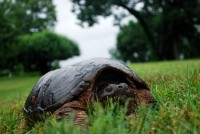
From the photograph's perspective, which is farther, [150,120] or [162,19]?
[162,19]

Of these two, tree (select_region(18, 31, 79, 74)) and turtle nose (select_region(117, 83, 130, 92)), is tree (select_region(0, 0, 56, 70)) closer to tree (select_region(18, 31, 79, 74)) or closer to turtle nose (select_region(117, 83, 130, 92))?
tree (select_region(18, 31, 79, 74))

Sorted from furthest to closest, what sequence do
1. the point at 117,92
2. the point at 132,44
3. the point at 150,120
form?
the point at 132,44, the point at 117,92, the point at 150,120

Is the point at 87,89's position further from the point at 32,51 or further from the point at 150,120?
the point at 32,51

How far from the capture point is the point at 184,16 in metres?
31.1

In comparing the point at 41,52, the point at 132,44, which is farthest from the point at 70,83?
the point at 132,44

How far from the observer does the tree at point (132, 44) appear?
47.6 meters

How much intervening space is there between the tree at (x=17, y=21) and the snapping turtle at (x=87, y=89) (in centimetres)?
2699

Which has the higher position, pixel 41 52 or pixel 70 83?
pixel 70 83

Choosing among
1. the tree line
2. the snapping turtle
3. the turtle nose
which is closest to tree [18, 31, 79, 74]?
the tree line

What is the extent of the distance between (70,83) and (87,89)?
0.22 meters

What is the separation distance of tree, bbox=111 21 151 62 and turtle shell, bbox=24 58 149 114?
137 ft

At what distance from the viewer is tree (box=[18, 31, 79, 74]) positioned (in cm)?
3775

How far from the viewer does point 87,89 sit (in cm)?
334

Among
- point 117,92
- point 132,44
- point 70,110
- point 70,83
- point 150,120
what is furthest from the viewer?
point 132,44
